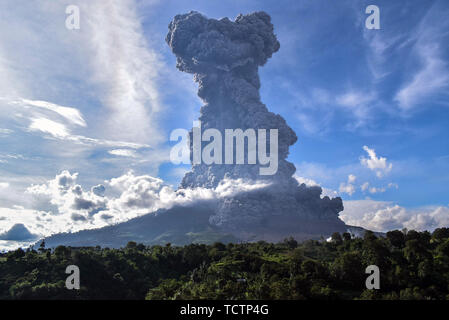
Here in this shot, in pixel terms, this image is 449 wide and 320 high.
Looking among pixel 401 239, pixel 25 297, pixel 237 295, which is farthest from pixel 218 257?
pixel 401 239

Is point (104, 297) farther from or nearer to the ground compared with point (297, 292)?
nearer to the ground
